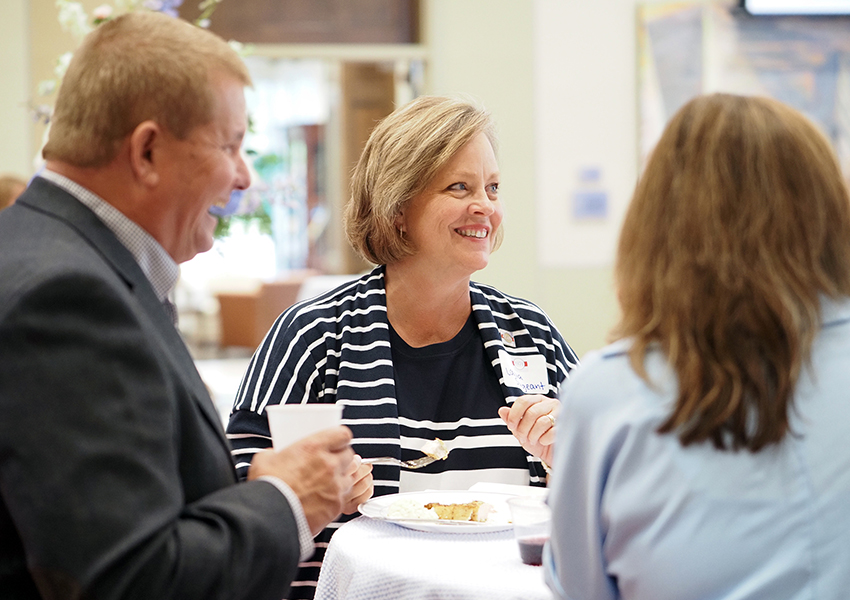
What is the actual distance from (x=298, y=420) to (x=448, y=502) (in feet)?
2.00

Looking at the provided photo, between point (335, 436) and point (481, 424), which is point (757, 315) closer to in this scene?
point (335, 436)

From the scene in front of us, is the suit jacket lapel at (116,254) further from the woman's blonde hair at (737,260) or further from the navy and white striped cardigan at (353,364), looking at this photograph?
the navy and white striped cardigan at (353,364)

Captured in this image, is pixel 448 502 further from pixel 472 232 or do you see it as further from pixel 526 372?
pixel 472 232

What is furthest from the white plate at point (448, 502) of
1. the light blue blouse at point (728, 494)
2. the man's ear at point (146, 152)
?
the man's ear at point (146, 152)

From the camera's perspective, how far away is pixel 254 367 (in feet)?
6.75

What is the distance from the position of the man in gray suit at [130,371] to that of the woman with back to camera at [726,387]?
0.38 m

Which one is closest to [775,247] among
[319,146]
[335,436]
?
[335,436]

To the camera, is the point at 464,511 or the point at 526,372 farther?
the point at 526,372

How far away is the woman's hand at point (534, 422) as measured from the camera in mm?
1853

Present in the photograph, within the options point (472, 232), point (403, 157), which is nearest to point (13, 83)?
point (403, 157)

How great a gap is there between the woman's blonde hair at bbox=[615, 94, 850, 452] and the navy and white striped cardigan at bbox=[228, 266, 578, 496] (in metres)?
0.97

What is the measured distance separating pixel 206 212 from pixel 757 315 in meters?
0.72

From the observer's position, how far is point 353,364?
2025 millimetres

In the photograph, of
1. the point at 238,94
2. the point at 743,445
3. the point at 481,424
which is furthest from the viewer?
the point at 481,424
